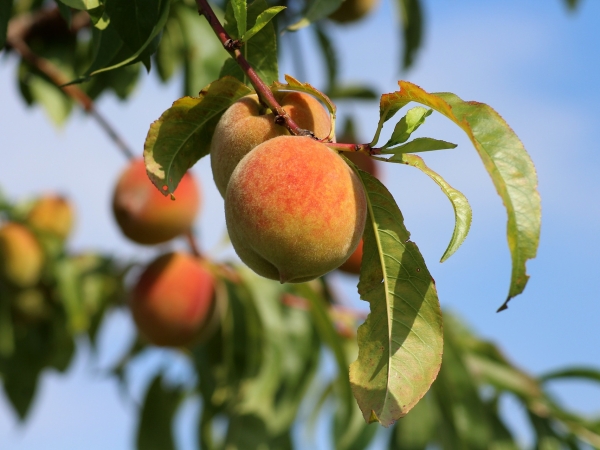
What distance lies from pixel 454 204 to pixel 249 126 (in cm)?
28

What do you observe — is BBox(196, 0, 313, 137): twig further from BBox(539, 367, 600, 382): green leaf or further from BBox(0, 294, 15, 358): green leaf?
BBox(0, 294, 15, 358): green leaf

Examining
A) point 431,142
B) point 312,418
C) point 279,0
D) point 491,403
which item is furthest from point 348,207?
point 312,418

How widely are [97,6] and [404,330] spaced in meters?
0.59

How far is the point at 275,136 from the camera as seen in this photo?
40.1 inches

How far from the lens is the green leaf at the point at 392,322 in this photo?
0.95 m

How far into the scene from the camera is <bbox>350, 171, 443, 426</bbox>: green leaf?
0.95 m

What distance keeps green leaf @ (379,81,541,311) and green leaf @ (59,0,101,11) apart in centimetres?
43

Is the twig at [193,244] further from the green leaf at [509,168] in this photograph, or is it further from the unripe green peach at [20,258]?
the green leaf at [509,168]

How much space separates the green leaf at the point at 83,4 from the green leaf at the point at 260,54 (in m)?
0.20

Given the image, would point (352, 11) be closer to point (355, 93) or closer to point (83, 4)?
point (355, 93)

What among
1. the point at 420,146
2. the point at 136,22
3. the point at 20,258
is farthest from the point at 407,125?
the point at 20,258

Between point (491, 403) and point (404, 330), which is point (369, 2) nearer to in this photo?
point (491, 403)

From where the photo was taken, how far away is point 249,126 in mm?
1000

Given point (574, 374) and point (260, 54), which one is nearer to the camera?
point (260, 54)
